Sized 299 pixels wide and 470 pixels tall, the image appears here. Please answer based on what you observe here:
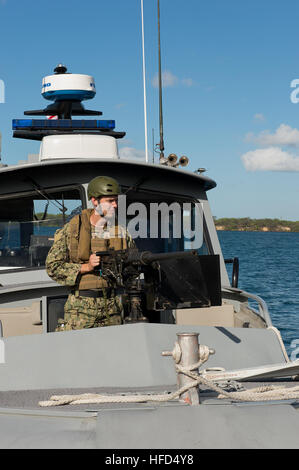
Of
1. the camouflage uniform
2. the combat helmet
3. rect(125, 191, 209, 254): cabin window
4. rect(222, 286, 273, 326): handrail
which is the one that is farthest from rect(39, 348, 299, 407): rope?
rect(125, 191, 209, 254): cabin window

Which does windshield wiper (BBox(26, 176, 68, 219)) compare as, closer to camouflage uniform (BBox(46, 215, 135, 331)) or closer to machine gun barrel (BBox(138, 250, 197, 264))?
camouflage uniform (BBox(46, 215, 135, 331))

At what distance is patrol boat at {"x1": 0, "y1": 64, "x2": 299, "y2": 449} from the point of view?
2.88 meters

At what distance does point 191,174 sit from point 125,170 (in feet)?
2.26

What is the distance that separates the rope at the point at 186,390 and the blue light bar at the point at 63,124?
15.5ft

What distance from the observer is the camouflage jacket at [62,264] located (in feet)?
14.4

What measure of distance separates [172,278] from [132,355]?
55 cm

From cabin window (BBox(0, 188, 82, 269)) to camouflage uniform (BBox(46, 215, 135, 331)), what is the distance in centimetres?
190

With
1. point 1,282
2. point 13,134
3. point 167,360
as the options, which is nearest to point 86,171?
point 1,282

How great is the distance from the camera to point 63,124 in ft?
24.9

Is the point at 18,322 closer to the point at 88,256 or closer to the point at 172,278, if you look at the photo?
the point at 88,256

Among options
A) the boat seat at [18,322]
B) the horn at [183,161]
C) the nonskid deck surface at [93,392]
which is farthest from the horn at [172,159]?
the nonskid deck surface at [93,392]

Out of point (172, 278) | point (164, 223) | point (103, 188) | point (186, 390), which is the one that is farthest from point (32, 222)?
point (186, 390)

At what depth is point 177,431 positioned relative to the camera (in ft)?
9.30

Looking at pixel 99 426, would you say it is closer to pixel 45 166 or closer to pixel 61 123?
pixel 45 166
